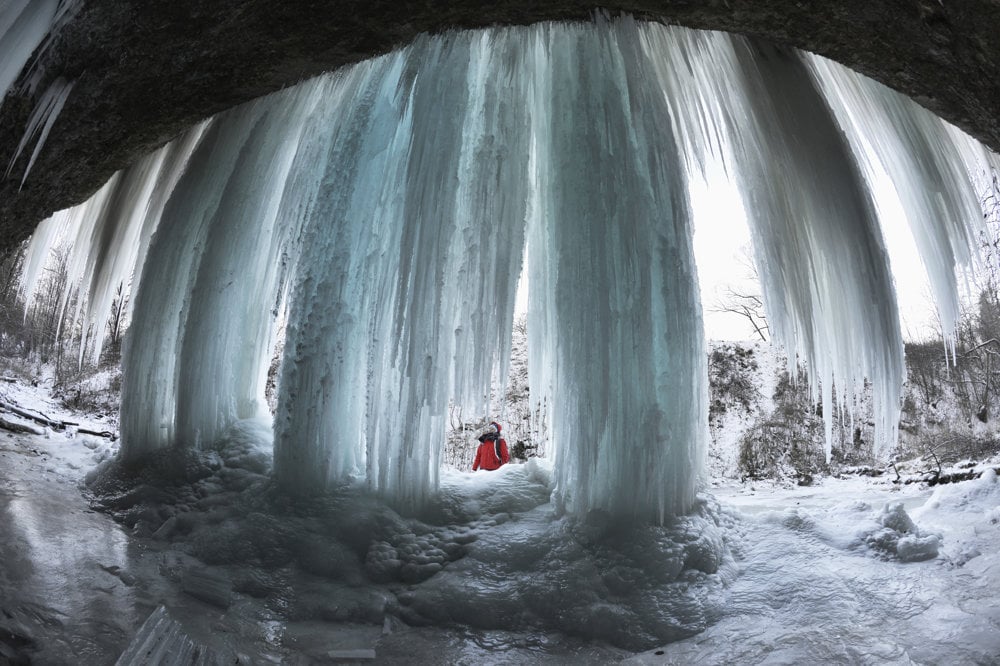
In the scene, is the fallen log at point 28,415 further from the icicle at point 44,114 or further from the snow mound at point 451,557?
the icicle at point 44,114

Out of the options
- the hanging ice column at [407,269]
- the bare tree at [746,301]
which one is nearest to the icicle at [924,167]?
the hanging ice column at [407,269]

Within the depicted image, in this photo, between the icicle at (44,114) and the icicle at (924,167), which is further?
the icicle at (924,167)

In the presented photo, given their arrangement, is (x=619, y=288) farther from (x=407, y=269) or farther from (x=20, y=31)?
(x=20, y=31)

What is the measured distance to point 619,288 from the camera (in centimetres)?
333

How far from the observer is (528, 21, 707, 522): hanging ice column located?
10.4 ft

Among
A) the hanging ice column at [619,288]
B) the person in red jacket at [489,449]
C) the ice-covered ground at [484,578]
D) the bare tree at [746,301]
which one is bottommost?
the ice-covered ground at [484,578]

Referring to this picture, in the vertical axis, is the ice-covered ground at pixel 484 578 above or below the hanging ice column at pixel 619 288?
below

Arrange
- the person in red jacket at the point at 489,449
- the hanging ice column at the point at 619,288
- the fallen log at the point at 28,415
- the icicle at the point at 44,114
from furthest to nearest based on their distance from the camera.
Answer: the person in red jacket at the point at 489,449
the fallen log at the point at 28,415
the hanging ice column at the point at 619,288
the icicle at the point at 44,114

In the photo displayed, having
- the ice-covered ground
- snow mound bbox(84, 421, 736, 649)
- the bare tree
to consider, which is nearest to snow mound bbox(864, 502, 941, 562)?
Answer: the ice-covered ground

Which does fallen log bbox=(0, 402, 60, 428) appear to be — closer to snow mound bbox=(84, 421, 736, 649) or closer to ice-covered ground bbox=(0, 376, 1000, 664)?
ice-covered ground bbox=(0, 376, 1000, 664)

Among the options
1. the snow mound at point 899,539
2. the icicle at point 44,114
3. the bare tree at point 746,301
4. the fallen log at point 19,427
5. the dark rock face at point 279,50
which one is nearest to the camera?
the dark rock face at point 279,50

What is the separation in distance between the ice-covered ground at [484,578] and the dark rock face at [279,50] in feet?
Result: 5.71

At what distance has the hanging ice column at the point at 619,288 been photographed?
3.18 m

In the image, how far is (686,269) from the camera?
133 inches
